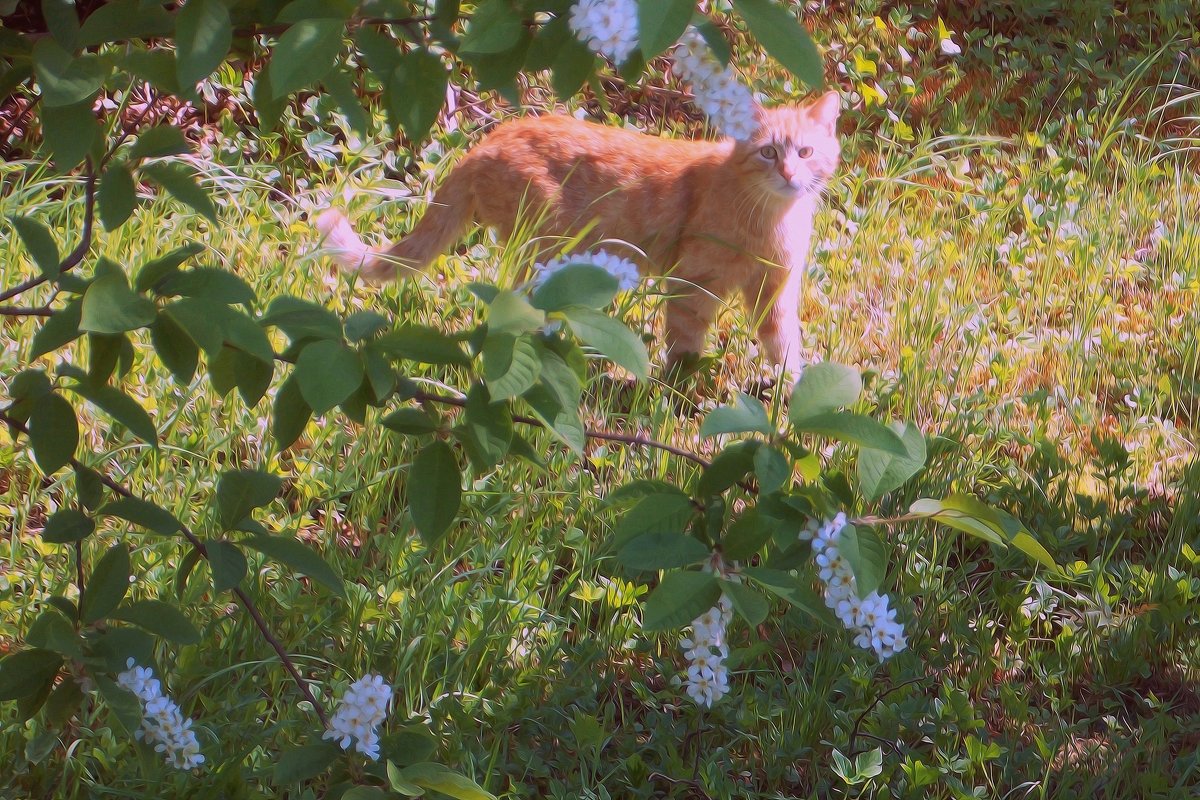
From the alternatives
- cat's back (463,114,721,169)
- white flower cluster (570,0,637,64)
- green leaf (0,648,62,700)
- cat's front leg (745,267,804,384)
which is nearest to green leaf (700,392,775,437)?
white flower cluster (570,0,637,64)

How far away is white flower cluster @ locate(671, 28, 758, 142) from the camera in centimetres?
120

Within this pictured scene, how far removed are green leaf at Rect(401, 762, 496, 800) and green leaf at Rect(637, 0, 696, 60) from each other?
28.6 inches

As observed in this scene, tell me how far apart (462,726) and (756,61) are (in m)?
3.52

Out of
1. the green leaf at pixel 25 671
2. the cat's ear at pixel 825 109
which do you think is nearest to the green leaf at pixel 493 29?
the green leaf at pixel 25 671

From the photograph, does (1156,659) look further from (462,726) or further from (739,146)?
(739,146)

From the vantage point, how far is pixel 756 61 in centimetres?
484

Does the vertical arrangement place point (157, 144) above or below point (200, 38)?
below

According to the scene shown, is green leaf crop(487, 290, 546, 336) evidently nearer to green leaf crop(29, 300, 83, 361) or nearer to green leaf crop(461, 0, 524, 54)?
green leaf crop(461, 0, 524, 54)

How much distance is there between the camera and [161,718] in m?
1.35

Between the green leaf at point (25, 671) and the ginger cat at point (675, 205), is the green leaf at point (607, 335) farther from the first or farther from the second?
the ginger cat at point (675, 205)

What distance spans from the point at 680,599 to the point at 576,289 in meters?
0.32

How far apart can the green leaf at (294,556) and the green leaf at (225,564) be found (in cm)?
2

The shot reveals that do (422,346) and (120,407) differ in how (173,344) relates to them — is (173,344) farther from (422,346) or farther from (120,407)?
(422,346)

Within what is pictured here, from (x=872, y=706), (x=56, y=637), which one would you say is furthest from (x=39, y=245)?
(x=872, y=706)
